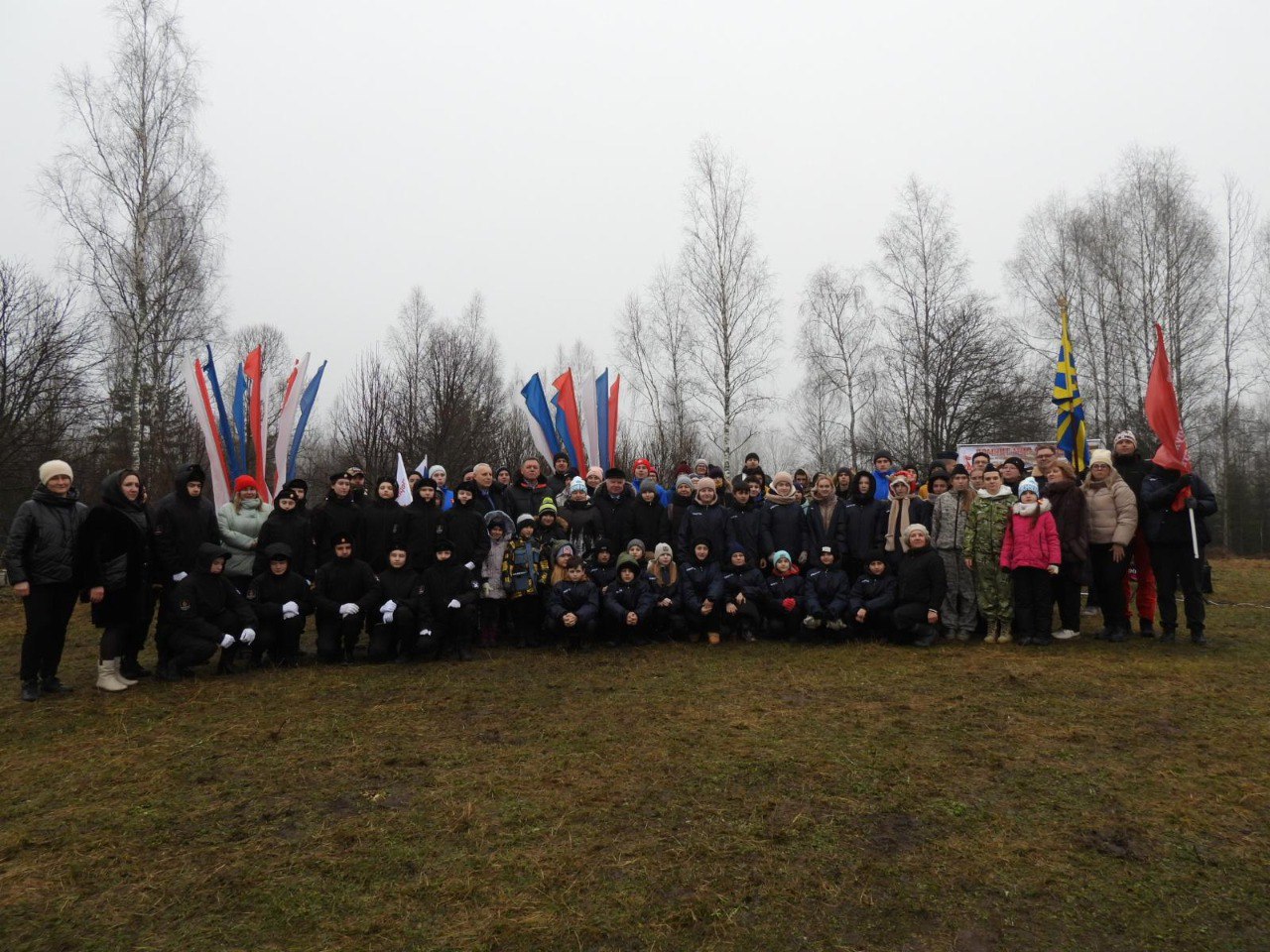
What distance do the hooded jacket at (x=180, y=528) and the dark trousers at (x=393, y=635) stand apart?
172 centimetres

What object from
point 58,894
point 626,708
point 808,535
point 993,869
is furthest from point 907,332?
point 58,894

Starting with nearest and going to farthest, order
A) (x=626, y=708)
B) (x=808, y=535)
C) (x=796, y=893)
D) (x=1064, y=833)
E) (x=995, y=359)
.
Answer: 1. (x=796, y=893)
2. (x=1064, y=833)
3. (x=626, y=708)
4. (x=808, y=535)
5. (x=995, y=359)

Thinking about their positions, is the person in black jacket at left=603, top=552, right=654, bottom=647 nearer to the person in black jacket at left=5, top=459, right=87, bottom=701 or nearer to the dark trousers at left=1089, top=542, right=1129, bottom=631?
the dark trousers at left=1089, top=542, right=1129, bottom=631

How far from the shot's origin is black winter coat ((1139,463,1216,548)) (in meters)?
7.18

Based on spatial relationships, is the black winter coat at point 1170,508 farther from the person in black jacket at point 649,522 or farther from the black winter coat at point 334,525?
the black winter coat at point 334,525

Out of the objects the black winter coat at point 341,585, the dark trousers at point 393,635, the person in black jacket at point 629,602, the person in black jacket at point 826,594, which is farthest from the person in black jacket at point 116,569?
the person in black jacket at point 826,594

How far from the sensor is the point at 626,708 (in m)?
5.48

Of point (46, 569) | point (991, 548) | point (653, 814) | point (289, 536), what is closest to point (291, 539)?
point (289, 536)

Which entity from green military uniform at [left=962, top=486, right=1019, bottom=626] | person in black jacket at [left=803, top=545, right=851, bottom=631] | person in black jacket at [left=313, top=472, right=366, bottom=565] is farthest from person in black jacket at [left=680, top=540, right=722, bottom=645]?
person in black jacket at [left=313, top=472, right=366, bottom=565]

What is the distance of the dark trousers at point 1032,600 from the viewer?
746cm

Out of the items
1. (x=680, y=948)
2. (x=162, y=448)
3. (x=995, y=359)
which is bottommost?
(x=680, y=948)

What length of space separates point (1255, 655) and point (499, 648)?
23.2 ft

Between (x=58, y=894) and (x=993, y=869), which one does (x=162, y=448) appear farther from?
(x=993, y=869)

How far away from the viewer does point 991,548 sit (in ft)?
25.1
